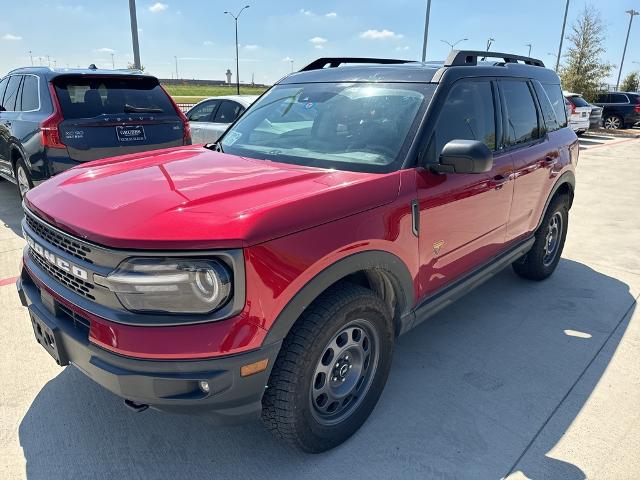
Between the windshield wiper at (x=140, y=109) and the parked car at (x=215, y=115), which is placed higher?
the windshield wiper at (x=140, y=109)

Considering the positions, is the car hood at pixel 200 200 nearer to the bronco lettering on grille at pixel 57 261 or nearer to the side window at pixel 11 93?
the bronco lettering on grille at pixel 57 261

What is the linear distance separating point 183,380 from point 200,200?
72 cm

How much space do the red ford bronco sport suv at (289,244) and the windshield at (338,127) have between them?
1 centimetres

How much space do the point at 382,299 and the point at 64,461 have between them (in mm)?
1703

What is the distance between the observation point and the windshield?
106 inches

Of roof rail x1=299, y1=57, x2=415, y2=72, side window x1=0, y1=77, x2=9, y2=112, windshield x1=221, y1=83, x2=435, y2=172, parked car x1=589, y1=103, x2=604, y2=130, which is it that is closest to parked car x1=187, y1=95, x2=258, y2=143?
side window x1=0, y1=77, x2=9, y2=112

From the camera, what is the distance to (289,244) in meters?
1.93

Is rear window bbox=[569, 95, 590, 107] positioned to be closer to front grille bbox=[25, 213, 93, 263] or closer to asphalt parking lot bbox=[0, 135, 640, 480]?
asphalt parking lot bbox=[0, 135, 640, 480]

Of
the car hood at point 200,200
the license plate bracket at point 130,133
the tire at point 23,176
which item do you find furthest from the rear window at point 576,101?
the car hood at point 200,200

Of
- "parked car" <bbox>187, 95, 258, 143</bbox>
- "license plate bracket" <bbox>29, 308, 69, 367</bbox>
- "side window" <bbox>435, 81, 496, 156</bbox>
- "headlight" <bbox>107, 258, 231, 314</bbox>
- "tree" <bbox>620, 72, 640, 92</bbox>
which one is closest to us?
"headlight" <bbox>107, 258, 231, 314</bbox>

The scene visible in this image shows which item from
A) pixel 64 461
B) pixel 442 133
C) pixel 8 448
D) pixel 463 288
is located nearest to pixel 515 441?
pixel 463 288

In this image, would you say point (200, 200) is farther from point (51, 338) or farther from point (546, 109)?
point (546, 109)

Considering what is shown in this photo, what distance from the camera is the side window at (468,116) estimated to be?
2867 mm

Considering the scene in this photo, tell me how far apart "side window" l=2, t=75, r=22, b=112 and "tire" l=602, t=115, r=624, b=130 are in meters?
25.9
